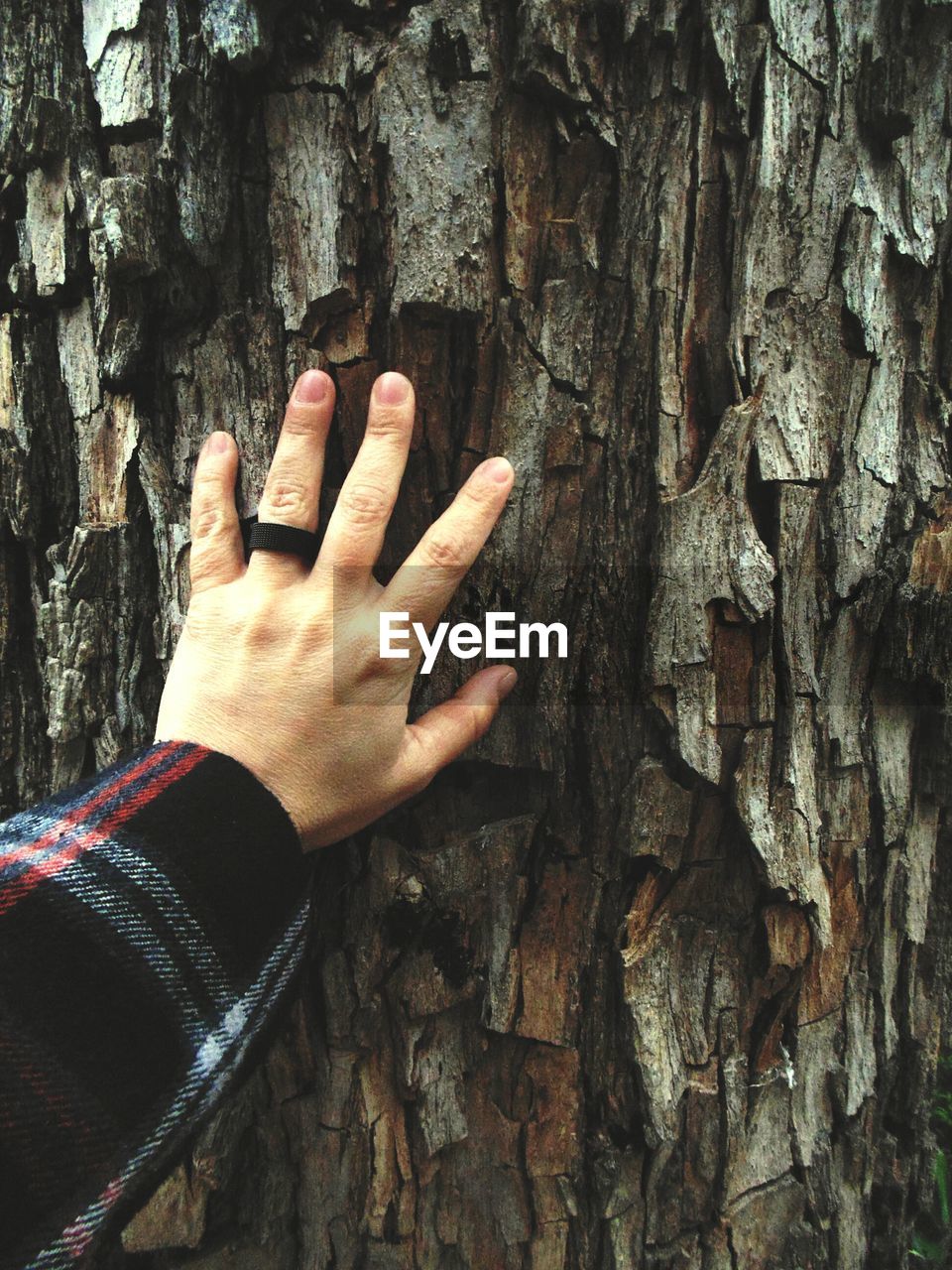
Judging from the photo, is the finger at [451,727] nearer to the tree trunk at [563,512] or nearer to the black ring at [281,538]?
the tree trunk at [563,512]

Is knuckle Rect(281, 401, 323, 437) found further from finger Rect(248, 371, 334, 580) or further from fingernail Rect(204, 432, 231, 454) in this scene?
fingernail Rect(204, 432, 231, 454)

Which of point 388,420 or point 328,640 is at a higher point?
point 388,420

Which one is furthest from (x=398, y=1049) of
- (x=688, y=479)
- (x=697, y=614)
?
(x=688, y=479)

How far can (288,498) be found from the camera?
1117 millimetres

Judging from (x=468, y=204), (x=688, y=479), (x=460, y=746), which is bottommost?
(x=460, y=746)

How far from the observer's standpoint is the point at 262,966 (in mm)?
1042

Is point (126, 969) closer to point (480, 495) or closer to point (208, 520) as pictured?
point (208, 520)

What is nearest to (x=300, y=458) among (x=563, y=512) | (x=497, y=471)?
(x=497, y=471)

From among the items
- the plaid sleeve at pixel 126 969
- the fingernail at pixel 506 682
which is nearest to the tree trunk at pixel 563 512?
the fingernail at pixel 506 682

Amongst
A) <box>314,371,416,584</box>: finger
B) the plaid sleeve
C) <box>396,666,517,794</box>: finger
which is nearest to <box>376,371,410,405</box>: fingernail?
<box>314,371,416,584</box>: finger

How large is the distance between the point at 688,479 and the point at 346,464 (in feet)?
1.63

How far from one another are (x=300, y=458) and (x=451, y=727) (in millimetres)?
431

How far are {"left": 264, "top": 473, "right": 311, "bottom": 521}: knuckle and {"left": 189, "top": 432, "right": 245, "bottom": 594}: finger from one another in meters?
0.08

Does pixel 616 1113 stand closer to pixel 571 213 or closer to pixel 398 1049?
pixel 398 1049
